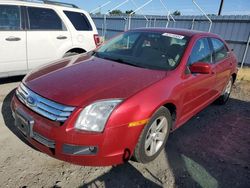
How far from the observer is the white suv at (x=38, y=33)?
482cm

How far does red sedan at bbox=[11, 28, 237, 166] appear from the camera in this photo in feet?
7.71

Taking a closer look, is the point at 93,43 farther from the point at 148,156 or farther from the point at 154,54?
the point at 148,156

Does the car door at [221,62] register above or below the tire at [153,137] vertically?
above

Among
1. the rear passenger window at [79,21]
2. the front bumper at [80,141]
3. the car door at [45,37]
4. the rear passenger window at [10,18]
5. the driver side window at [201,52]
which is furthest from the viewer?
the rear passenger window at [79,21]

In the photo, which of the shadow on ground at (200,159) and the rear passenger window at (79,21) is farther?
the rear passenger window at (79,21)

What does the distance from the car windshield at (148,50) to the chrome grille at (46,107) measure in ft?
4.30

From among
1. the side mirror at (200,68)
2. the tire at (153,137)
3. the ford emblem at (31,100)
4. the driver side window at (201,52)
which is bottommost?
the tire at (153,137)

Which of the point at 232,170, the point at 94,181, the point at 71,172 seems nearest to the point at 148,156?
the point at 94,181

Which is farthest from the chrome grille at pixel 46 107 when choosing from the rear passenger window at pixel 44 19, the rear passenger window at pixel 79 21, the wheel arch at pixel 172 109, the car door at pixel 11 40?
the rear passenger window at pixel 79 21

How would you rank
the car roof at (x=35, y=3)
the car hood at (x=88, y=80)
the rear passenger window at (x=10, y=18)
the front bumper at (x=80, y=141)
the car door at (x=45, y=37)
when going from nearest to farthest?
the front bumper at (x=80, y=141) → the car hood at (x=88, y=80) → the rear passenger window at (x=10, y=18) → the car roof at (x=35, y=3) → the car door at (x=45, y=37)

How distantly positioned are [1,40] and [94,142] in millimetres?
3474

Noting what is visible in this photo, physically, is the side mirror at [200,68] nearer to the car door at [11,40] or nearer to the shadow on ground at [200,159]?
the shadow on ground at [200,159]

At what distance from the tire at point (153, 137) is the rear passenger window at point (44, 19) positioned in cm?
367

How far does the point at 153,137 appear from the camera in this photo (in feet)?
9.61
